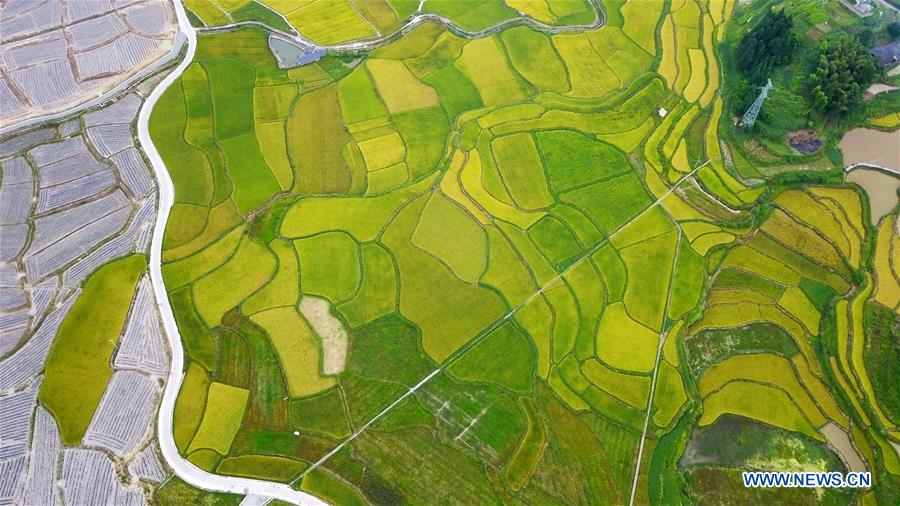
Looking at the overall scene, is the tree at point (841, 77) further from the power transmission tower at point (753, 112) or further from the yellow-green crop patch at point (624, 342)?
the yellow-green crop patch at point (624, 342)

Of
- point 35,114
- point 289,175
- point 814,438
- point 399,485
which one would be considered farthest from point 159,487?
point 814,438

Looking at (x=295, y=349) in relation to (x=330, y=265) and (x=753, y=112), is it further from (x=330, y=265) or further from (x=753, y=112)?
(x=753, y=112)

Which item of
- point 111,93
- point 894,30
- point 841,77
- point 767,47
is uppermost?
point 111,93

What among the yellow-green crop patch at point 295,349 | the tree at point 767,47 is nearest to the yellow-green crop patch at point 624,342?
the yellow-green crop patch at point 295,349

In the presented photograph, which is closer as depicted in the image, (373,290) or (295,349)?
(295,349)

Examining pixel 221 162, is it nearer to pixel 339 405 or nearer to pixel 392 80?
pixel 392 80

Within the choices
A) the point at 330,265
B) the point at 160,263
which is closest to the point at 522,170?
the point at 330,265

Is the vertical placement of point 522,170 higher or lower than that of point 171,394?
higher
